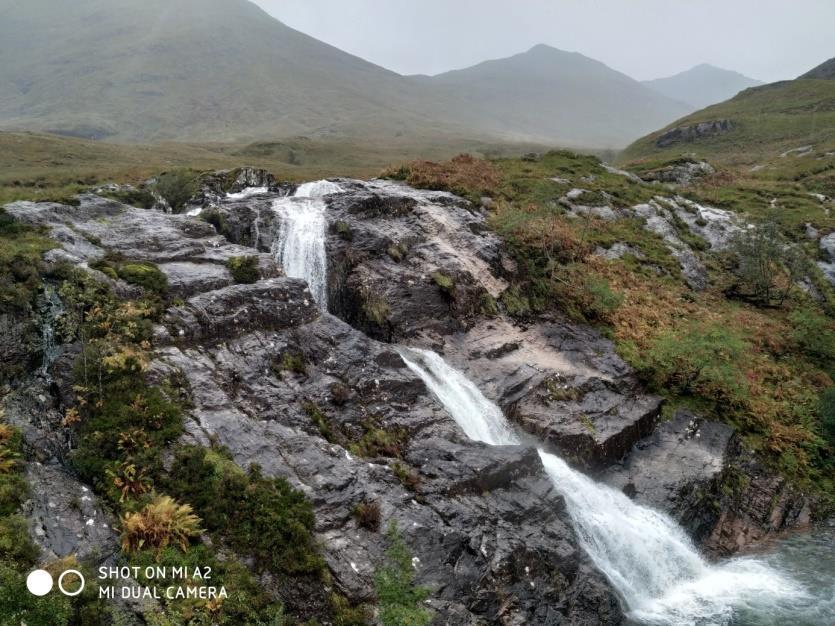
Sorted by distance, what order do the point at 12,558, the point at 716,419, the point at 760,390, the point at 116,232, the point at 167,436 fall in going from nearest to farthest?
the point at 12,558 < the point at 167,436 < the point at 116,232 < the point at 716,419 < the point at 760,390

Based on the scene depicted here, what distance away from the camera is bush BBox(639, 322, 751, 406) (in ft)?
85.6

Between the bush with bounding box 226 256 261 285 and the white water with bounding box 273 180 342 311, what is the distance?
4225 mm

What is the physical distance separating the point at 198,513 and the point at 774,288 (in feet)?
137

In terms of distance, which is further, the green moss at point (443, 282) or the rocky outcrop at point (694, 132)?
the rocky outcrop at point (694, 132)

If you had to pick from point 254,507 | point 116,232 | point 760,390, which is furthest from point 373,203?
point 760,390

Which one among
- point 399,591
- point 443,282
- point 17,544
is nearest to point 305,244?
point 443,282

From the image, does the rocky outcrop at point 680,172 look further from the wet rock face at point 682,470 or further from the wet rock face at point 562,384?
the wet rock face at point 682,470

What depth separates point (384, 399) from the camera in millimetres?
19891

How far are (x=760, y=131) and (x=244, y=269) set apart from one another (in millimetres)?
105364

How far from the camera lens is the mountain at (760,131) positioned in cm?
8187

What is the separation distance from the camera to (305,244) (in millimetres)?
29141

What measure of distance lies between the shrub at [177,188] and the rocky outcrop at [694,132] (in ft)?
304

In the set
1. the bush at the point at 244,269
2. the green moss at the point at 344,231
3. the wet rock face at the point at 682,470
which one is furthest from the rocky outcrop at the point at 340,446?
the green moss at the point at 344,231

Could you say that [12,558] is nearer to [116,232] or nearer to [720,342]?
[116,232]
